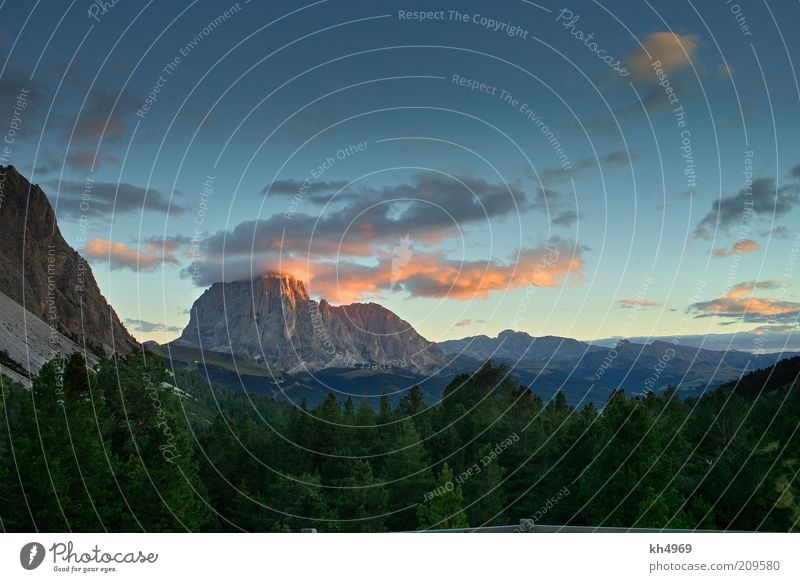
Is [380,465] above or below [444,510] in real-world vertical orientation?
above

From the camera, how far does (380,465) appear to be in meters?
78.3

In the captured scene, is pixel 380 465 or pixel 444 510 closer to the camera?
pixel 444 510

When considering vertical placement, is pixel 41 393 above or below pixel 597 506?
above

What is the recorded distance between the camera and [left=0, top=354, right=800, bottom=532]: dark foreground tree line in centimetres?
5400

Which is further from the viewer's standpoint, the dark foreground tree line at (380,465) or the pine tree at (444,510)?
the pine tree at (444,510)

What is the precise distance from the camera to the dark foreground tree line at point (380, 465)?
177 feet

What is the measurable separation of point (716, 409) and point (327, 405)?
41.2 m

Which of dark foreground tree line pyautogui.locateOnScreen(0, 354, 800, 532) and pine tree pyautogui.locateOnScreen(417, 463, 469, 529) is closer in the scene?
dark foreground tree line pyautogui.locateOnScreen(0, 354, 800, 532)

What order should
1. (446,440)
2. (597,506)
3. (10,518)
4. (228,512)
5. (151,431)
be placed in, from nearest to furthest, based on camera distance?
(10,518) → (597,506) → (151,431) → (228,512) → (446,440)

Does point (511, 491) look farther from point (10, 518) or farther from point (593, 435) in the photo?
point (10, 518)
